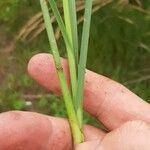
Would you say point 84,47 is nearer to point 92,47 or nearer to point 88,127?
point 88,127

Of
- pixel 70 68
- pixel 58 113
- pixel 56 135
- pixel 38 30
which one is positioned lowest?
pixel 58 113

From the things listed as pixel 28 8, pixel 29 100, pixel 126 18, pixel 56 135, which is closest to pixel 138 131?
pixel 56 135

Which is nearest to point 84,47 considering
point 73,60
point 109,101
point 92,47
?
point 73,60

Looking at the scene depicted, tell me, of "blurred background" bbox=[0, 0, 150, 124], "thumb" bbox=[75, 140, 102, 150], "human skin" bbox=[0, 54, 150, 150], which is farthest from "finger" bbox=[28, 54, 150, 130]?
"blurred background" bbox=[0, 0, 150, 124]

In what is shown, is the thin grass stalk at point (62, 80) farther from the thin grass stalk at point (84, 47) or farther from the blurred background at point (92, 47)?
the blurred background at point (92, 47)

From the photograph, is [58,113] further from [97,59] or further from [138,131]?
[138,131]

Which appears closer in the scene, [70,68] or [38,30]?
[70,68]
